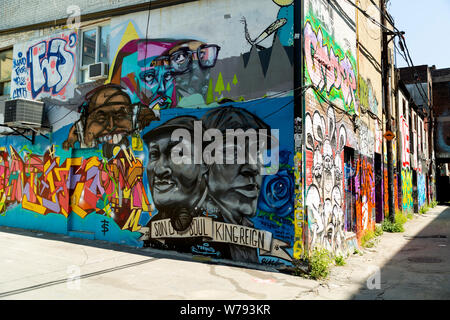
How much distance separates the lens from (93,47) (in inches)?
393

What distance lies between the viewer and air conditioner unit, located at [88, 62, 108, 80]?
9297 mm

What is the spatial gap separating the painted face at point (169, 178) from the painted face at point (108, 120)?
3.54 feet

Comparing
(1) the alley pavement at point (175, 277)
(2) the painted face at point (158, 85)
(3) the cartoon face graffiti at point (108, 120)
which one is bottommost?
(1) the alley pavement at point (175, 277)

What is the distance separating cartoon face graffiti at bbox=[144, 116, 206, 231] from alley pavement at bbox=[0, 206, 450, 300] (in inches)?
36.3

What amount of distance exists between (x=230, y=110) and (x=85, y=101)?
460 centimetres

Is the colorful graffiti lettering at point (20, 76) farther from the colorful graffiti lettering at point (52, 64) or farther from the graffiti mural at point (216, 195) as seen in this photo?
the graffiti mural at point (216, 195)

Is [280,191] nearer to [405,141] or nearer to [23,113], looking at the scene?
[23,113]

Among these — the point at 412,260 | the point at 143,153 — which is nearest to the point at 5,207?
the point at 143,153

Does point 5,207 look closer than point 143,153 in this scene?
No

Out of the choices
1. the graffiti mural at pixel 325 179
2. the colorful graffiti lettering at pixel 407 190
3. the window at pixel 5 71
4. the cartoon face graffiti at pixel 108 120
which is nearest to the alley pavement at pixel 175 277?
the graffiti mural at pixel 325 179

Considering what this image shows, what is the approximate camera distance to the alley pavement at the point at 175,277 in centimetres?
533


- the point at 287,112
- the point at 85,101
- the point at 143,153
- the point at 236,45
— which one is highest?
the point at 236,45
